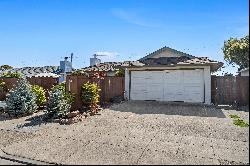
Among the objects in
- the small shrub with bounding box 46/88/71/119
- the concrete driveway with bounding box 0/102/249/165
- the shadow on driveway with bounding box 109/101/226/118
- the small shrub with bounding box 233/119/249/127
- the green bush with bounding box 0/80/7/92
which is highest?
the green bush with bounding box 0/80/7/92

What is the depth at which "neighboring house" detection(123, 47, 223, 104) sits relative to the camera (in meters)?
16.7

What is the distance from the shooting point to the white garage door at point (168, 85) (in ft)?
55.4

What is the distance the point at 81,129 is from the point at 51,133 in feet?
3.88

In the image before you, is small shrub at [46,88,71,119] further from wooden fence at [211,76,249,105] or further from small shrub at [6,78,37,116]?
wooden fence at [211,76,249,105]

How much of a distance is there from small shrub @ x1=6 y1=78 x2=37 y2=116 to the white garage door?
7331mm

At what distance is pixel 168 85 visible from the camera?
1752 centimetres

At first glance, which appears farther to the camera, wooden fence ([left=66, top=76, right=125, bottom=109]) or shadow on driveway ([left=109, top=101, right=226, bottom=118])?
wooden fence ([left=66, top=76, right=125, bottom=109])

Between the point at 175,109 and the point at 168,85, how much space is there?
325 centimetres

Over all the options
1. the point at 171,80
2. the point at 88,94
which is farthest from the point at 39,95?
the point at 171,80

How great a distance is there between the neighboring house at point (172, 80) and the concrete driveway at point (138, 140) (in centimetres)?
390

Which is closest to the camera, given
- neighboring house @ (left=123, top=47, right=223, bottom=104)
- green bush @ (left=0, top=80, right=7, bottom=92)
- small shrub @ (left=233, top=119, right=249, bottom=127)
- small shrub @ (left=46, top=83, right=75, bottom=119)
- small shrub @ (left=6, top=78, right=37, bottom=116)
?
small shrub @ (left=233, top=119, right=249, bottom=127)

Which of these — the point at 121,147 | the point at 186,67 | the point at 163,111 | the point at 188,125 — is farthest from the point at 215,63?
the point at 121,147

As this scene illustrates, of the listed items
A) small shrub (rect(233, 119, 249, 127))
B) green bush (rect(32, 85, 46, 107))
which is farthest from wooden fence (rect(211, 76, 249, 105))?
green bush (rect(32, 85, 46, 107))

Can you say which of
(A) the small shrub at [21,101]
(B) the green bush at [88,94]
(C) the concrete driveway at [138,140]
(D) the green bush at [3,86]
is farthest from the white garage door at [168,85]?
(D) the green bush at [3,86]
